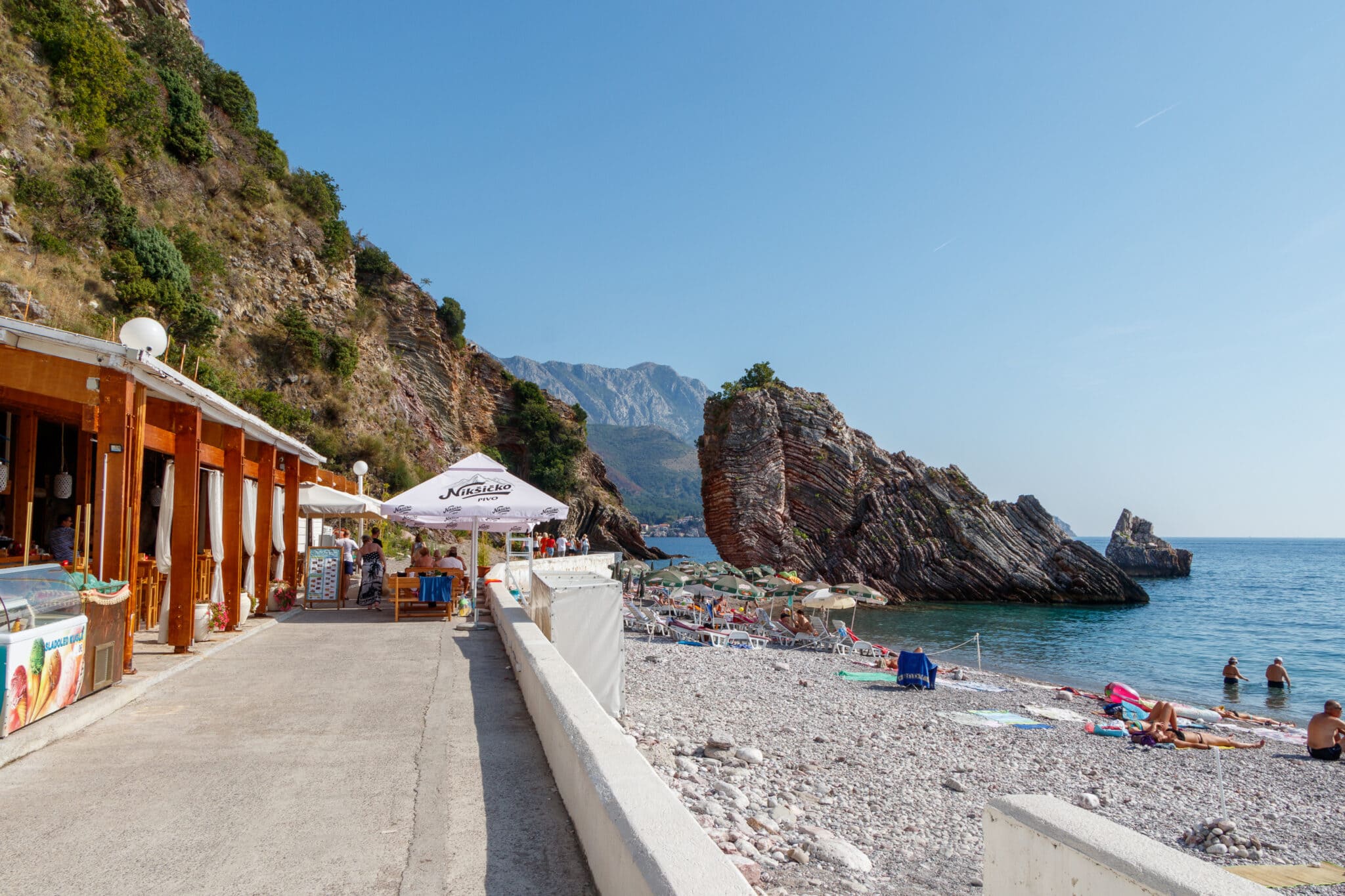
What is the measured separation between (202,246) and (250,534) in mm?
21651

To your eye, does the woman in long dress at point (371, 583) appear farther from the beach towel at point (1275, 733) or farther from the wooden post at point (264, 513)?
the beach towel at point (1275, 733)

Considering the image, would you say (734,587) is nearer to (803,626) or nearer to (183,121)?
(803,626)

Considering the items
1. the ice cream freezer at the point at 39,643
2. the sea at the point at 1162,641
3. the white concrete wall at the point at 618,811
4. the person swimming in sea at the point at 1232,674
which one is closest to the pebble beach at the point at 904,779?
the white concrete wall at the point at 618,811

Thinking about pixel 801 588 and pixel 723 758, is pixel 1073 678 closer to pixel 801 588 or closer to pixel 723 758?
pixel 801 588

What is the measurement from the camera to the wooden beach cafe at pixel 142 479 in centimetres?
697

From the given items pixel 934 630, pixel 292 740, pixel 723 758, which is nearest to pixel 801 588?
pixel 934 630

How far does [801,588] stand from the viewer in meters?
30.4

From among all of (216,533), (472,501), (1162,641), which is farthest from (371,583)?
(1162,641)

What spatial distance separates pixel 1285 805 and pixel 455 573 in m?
11.6

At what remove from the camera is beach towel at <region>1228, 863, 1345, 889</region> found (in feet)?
22.2

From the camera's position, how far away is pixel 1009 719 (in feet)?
42.6

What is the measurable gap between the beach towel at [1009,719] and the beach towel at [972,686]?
100 inches

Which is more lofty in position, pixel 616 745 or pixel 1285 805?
pixel 616 745

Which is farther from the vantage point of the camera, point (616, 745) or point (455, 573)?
point (455, 573)
